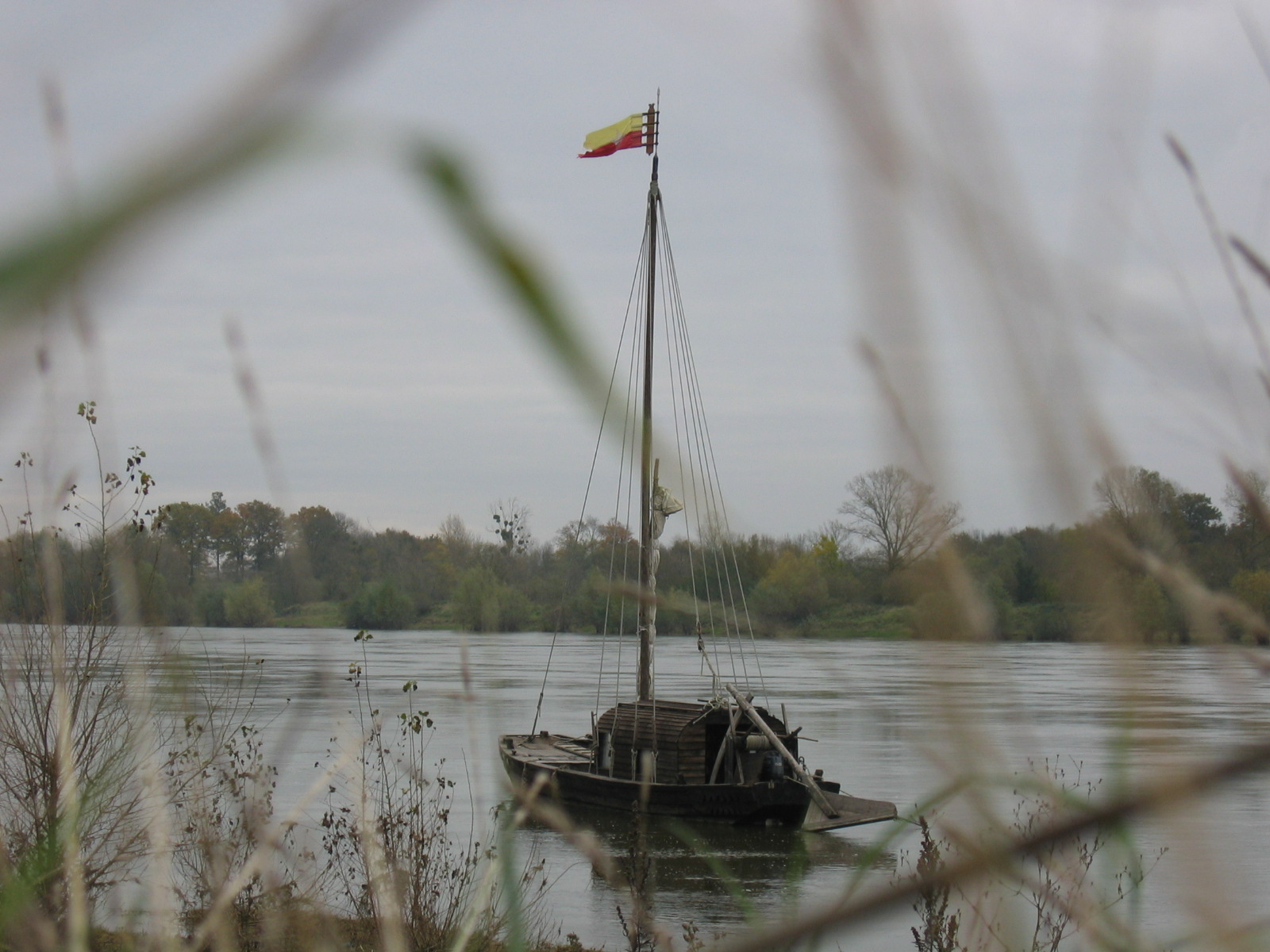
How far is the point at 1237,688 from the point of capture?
485mm

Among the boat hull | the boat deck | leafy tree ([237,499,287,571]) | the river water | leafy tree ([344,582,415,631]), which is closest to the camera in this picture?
the river water

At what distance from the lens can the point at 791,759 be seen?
735 inches

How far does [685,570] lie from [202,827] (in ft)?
1.72

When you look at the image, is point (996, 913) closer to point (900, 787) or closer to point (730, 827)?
point (730, 827)

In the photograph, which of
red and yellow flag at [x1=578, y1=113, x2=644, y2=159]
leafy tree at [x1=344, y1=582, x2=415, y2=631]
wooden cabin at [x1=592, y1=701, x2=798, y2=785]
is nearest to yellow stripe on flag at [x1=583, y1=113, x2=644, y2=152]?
red and yellow flag at [x1=578, y1=113, x2=644, y2=159]

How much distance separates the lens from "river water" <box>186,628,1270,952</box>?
44cm

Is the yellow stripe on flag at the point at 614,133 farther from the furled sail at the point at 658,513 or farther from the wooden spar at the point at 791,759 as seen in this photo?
the furled sail at the point at 658,513

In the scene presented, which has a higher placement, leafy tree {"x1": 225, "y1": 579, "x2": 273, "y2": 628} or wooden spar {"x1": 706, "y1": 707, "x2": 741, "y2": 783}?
leafy tree {"x1": 225, "y1": 579, "x2": 273, "y2": 628}

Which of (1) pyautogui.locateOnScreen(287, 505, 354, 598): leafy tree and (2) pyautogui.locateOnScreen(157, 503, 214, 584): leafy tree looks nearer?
(1) pyautogui.locateOnScreen(287, 505, 354, 598): leafy tree

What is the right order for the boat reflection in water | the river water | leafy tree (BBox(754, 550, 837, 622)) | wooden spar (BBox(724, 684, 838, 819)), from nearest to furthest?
the river water, leafy tree (BBox(754, 550, 837, 622)), the boat reflection in water, wooden spar (BBox(724, 684, 838, 819))

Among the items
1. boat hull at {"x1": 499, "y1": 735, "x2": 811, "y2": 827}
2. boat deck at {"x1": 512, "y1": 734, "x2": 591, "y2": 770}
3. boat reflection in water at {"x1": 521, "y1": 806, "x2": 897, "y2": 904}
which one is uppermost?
boat deck at {"x1": 512, "y1": 734, "x2": 591, "y2": 770}

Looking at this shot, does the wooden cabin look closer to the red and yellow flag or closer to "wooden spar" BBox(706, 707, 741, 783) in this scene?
"wooden spar" BBox(706, 707, 741, 783)

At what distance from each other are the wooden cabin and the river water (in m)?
1.08

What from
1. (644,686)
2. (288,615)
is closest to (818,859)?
(644,686)
